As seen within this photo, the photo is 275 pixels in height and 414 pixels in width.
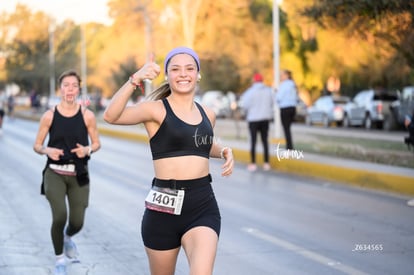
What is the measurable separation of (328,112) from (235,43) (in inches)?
576

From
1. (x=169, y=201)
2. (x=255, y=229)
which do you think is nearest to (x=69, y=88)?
(x=169, y=201)

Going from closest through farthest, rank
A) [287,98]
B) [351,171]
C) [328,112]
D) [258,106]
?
[351,171]
[258,106]
[287,98]
[328,112]

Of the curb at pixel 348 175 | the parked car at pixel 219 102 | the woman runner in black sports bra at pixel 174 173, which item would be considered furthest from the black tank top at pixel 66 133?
the parked car at pixel 219 102

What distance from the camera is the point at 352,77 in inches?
1695

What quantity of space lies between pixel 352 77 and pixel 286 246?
35419mm

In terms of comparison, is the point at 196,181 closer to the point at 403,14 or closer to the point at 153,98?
the point at 153,98

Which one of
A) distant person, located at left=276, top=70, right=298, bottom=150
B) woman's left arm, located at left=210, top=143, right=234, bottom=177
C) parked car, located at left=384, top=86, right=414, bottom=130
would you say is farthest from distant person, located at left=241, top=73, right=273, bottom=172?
parked car, located at left=384, top=86, right=414, bottom=130

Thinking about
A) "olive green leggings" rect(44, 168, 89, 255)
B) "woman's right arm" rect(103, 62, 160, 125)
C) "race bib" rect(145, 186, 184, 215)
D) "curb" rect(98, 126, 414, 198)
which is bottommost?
"curb" rect(98, 126, 414, 198)

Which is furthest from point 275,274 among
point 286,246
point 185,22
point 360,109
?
point 185,22

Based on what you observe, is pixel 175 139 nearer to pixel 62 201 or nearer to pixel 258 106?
pixel 62 201

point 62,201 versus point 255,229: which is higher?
point 62,201

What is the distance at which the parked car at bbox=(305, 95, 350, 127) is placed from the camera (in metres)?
38.9

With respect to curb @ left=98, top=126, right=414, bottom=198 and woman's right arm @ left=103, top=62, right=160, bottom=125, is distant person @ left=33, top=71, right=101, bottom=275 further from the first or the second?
curb @ left=98, top=126, right=414, bottom=198

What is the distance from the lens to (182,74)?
4934mm
